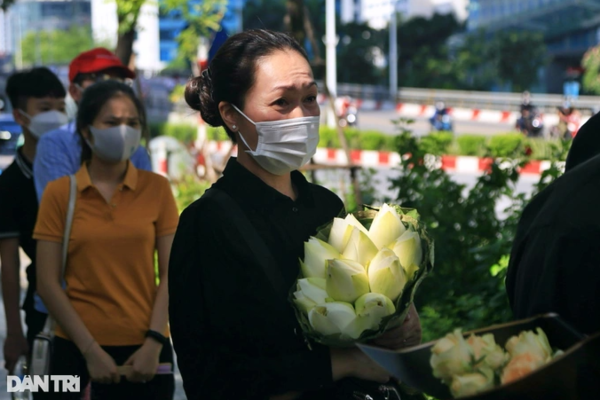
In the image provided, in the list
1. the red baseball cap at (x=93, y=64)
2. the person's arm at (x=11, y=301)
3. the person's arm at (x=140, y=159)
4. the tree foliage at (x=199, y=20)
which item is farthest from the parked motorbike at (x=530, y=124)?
the person's arm at (x=11, y=301)

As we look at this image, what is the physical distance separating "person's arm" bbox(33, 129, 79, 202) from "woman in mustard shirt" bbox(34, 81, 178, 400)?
0.38 metres

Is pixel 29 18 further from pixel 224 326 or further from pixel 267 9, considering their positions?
pixel 224 326

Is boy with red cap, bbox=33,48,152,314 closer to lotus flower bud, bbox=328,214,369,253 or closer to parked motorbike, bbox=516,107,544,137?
lotus flower bud, bbox=328,214,369,253

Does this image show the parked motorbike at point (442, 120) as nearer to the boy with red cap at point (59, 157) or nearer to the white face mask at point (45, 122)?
the white face mask at point (45, 122)

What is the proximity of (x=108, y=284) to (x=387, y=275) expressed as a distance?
58.9 inches

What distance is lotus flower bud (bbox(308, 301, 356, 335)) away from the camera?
6.04 feet

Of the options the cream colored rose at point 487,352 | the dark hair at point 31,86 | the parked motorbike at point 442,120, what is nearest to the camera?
the cream colored rose at point 487,352

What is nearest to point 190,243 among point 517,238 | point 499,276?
point 517,238

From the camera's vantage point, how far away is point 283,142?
220cm

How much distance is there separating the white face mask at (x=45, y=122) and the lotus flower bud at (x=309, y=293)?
2.49 m

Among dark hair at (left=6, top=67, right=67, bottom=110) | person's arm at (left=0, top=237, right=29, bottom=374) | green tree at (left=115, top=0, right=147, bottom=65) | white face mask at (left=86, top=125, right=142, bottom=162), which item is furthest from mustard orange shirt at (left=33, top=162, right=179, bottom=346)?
green tree at (left=115, top=0, right=147, bottom=65)

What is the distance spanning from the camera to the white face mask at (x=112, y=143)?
3.31 meters

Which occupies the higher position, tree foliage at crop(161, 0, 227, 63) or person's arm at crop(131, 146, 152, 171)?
tree foliage at crop(161, 0, 227, 63)

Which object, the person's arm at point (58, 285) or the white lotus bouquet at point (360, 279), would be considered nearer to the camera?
the white lotus bouquet at point (360, 279)
